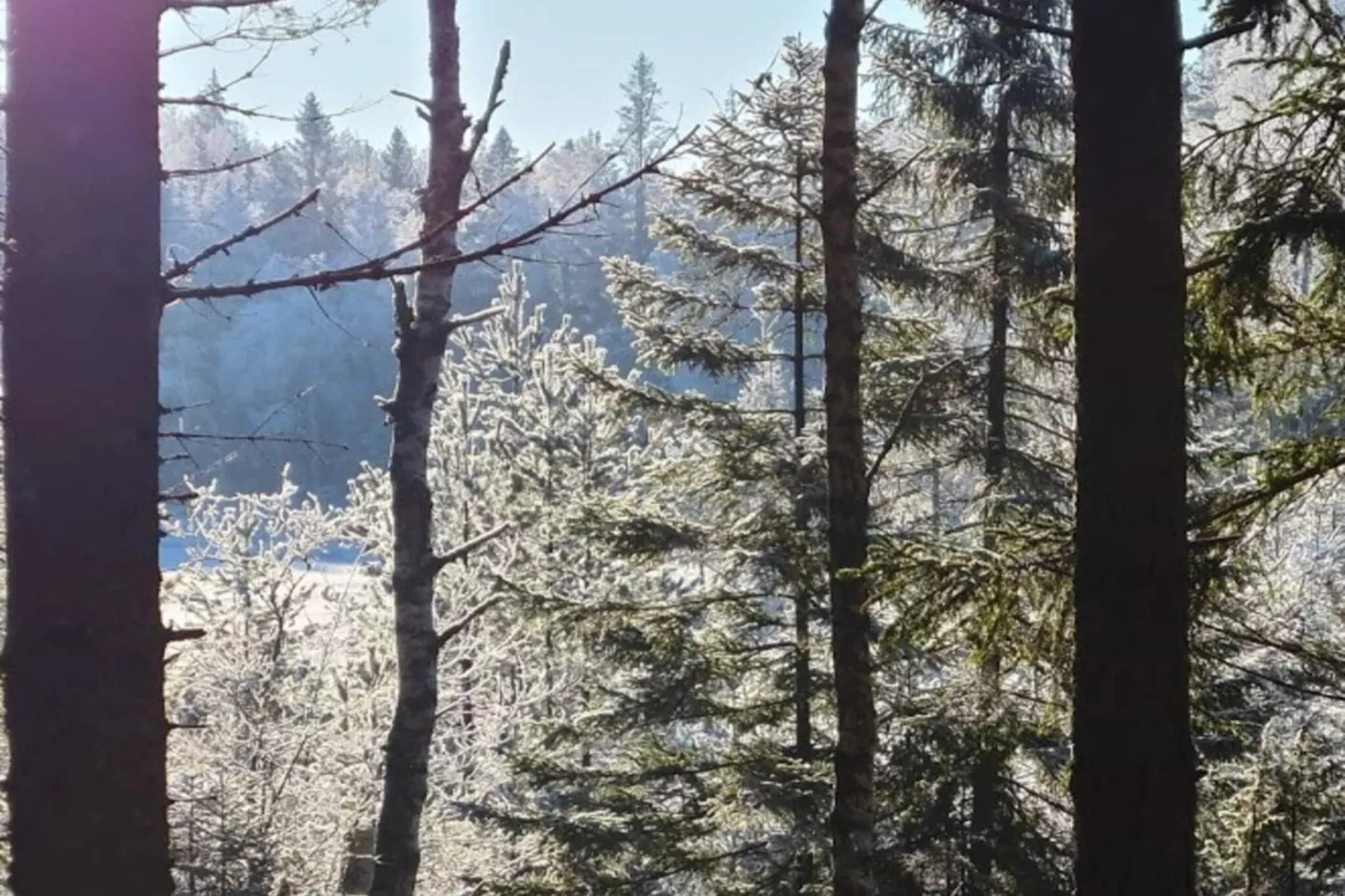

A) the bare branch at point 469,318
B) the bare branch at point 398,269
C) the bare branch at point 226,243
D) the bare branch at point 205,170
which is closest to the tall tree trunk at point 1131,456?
the bare branch at point 398,269

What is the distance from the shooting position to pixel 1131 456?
3.08 meters

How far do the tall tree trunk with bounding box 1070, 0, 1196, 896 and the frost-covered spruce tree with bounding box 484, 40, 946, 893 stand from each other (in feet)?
13.3

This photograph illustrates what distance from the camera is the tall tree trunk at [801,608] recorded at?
298 inches

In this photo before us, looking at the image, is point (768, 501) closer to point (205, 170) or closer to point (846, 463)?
point (846, 463)

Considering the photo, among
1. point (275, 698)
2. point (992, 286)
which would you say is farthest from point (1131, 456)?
point (275, 698)

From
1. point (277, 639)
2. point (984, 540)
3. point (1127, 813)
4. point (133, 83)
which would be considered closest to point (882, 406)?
point (984, 540)

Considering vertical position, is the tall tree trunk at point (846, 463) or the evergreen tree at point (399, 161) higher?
the evergreen tree at point (399, 161)

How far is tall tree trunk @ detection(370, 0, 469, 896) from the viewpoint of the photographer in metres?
5.71

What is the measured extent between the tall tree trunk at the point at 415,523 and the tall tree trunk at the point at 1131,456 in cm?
334

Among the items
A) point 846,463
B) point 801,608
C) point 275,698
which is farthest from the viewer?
point 275,698

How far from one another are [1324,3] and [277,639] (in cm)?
1216

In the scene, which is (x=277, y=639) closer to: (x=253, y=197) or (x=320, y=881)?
(x=320, y=881)

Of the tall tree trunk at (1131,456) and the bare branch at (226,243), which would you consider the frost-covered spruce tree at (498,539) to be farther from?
the bare branch at (226,243)

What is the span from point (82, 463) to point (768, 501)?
234 inches
